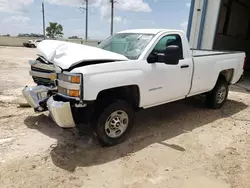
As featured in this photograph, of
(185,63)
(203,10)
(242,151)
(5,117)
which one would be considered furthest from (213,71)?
(203,10)

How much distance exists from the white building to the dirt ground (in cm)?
548

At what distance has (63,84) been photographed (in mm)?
3396

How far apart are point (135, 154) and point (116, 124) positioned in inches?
22.5

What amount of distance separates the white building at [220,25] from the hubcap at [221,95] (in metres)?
4.32

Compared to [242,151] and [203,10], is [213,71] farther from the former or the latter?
[203,10]

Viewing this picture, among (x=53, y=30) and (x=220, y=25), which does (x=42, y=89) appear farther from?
(x=53, y=30)

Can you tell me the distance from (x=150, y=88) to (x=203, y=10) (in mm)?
7178

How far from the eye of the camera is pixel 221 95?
238 inches

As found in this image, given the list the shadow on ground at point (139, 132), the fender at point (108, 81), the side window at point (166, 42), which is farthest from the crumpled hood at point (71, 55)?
the shadow on ground at point (139, 132)

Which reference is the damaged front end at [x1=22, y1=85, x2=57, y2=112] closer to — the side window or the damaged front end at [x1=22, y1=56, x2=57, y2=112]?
the damaged front end at [x1=22, y1=56, x2=57, y2=112]

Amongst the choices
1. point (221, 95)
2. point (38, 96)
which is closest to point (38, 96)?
point (38, 96)

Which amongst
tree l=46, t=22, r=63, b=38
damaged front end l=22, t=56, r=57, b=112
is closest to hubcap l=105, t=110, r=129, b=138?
damaged front end l=22, t=56, r=57, b=112

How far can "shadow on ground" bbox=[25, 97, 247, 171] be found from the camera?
3.51 metres

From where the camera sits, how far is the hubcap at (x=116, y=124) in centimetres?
370
